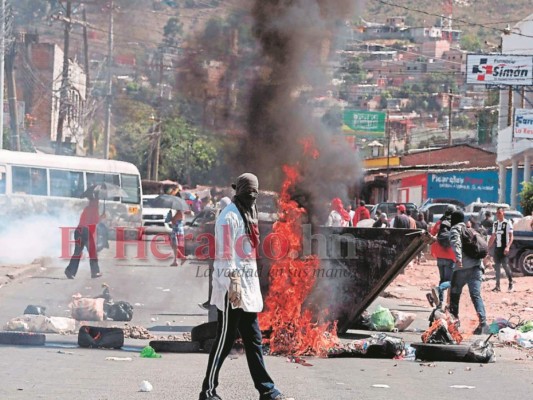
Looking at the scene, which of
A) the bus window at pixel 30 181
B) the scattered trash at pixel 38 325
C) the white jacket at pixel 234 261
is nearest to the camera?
the white jacket at pixel 234 261

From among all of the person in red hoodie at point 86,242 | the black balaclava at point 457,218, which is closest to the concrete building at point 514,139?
the person in red hoodie at point 86,242

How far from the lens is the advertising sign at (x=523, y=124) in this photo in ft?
128

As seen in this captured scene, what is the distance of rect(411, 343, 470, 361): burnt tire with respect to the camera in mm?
10211

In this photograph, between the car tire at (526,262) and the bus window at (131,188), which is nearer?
the car tire at (526,262)

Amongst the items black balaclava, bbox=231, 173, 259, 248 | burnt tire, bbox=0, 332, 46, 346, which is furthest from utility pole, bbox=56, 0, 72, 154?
black balaclava, bbox=231, 173, 259, 248

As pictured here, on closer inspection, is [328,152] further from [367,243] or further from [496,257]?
[496,257]

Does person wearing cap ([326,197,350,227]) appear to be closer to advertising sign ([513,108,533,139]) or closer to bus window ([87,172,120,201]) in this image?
bus window ([87,172,120,201])

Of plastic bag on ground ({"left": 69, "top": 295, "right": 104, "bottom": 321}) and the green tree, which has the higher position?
the green tree

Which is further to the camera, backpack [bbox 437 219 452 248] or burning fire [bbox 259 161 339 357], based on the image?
backpack [bbox 437 219 452 248]

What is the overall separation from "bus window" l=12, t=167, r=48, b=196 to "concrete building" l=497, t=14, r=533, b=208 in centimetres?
2085

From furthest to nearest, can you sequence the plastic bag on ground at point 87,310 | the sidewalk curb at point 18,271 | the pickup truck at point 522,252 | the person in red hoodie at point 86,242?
the pickup truck at point 522,252 → the person in red hoodie at point 86,242 → the sidewalk curb at point 18,271 → the plastic bag on ground at point 87,310

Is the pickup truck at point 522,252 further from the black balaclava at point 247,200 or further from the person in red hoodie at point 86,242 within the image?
the black balaclava at point 247,200

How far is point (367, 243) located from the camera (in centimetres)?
1143

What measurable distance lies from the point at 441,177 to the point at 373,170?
907 centimetres
